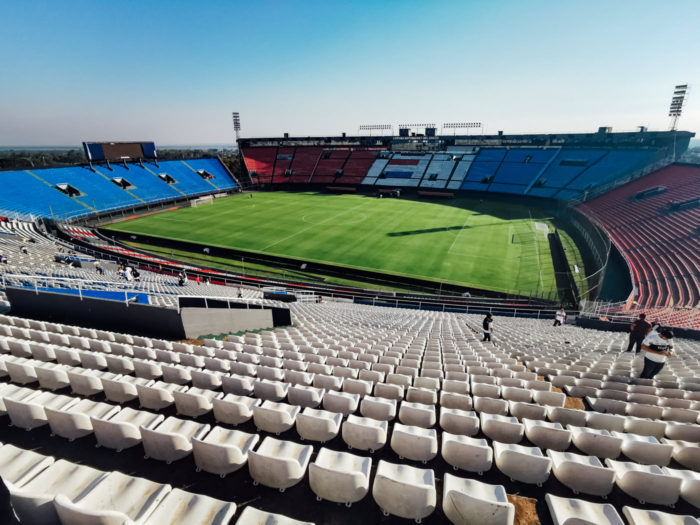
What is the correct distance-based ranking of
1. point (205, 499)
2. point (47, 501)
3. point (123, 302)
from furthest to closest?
point (123, 302), point (205, 499), point (47, 501)

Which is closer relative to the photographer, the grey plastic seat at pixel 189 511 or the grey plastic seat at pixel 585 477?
the grey plastic seat at pixel 189 511

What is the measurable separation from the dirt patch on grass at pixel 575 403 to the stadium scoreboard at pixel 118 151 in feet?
218

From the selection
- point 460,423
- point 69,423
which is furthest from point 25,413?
point 460,423

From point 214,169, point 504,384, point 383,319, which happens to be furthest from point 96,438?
point 214,169

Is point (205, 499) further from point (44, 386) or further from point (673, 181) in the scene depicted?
→ point (673, 181)

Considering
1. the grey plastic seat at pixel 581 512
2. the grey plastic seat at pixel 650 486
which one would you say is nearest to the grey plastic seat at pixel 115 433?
the grey plastic seat at pixel 581 512

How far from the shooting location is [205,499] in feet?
11.0

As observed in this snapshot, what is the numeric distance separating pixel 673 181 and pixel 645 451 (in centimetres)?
4941

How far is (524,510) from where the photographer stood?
12.6ft

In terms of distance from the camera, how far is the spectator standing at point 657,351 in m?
7.85

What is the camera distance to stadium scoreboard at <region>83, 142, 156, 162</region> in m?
52.3

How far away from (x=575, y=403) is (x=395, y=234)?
32.2 meters

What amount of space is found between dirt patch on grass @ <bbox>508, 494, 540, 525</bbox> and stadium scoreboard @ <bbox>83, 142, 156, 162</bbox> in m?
66.7

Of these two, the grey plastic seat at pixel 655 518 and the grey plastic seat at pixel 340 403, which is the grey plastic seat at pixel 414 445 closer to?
the grey plastic seat at pixel 340 403
